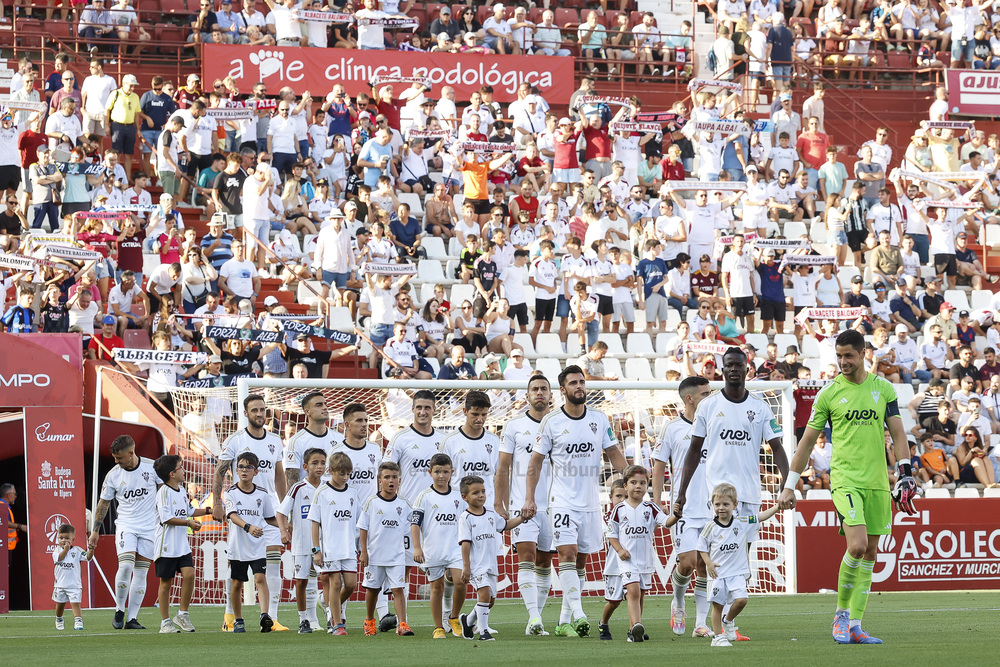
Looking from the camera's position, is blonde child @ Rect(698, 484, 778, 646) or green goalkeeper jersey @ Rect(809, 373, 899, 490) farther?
blonde child @ Rect(698, 484, 778, 646)

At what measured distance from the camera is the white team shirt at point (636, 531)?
39.2 ft

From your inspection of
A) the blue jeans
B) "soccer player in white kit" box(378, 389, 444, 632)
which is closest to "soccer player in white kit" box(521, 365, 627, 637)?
"soccer player in white kit" box(378, 389, 444, 632)

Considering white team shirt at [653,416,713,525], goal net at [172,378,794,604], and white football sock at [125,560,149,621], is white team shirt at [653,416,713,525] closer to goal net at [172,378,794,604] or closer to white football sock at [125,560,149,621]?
Result: goal net at [172,378,794,604]

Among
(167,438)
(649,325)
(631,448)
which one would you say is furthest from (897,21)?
(167,438)

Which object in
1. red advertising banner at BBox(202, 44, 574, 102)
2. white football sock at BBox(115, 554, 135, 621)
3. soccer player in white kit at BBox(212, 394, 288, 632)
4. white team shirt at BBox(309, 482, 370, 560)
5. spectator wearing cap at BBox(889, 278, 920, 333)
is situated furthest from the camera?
red advertising banner at BBox(202, 44, 574, 102)

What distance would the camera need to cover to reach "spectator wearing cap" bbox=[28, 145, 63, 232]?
2294 centimetres

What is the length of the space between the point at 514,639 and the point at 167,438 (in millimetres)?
8886

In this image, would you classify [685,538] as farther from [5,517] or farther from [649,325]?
[649,325]

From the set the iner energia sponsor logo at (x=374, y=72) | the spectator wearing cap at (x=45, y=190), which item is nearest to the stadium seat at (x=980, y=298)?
the iner energia sponsor logo at (x=374, y=72)

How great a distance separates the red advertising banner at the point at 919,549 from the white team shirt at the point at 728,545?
31.0ft

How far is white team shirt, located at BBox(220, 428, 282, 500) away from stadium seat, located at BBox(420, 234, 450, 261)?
11.5m

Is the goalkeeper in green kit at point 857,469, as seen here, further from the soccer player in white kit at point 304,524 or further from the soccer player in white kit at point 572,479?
the soccer player in white kit at point 304,524

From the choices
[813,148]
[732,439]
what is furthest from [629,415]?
[813,148]

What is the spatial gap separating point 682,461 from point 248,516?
3.95 m
